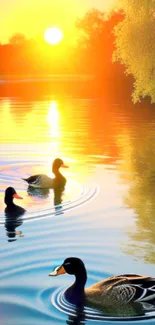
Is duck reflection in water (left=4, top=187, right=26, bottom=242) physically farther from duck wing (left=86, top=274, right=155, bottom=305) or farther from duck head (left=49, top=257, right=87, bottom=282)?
duck wing (left=86, top=274, right=155, bottom=305)

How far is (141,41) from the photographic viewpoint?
45.0 m

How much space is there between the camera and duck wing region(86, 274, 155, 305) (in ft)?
35.9

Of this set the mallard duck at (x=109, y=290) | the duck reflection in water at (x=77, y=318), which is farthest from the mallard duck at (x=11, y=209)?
the duck reflection in water at (x=77, y=318)

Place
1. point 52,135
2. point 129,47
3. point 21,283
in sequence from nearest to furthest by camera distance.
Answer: point 21,283
point 52,135
point 129,47

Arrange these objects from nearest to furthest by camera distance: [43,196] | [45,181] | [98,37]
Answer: [43,196] < [45,181] < [98,37]

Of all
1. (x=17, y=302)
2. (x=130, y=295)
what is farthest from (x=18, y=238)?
(x=130, y=295)

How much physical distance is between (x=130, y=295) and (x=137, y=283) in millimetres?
233

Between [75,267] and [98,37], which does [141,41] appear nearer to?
[75,267]

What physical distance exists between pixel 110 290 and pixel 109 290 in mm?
22

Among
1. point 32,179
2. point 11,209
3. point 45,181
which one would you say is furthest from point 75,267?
point 45,181

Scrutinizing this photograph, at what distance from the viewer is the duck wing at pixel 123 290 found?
10938mm

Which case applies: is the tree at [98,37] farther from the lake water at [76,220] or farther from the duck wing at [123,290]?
the duck wing at [123,290]

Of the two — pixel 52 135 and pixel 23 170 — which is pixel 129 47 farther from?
pixel 23 170

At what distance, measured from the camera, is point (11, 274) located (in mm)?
13375
